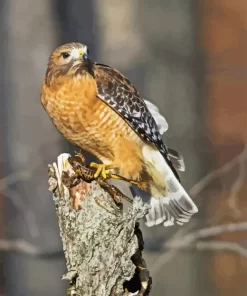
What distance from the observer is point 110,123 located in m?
1.09

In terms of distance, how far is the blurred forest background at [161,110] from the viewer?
171cm

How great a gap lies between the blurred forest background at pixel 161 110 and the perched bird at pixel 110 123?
54 centimetres

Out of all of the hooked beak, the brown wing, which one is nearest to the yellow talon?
the brown wing

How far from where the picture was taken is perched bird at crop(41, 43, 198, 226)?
1.04m

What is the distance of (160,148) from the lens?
46.2 inches

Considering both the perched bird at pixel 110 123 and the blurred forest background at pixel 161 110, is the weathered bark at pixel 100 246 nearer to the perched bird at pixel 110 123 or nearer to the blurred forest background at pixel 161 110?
the perched bird at pixel 110 123

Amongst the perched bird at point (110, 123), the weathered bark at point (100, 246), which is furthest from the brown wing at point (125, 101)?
the weathered bark at point (100, 246)

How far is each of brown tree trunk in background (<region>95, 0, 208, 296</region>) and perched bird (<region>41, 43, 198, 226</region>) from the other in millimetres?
536

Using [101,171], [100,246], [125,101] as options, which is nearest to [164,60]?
[125,101]

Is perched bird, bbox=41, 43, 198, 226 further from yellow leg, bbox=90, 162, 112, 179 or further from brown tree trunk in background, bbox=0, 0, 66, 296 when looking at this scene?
brown tree trunk in background, bbox=0, 0, 66, 296

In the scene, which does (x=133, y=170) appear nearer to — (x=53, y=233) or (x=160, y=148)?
(x=160, y=148)

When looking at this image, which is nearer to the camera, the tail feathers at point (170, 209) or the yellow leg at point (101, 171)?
the yellow leg at point (101, 171)

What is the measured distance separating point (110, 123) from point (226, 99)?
2.52ft

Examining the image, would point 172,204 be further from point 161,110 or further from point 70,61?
point 161,110
